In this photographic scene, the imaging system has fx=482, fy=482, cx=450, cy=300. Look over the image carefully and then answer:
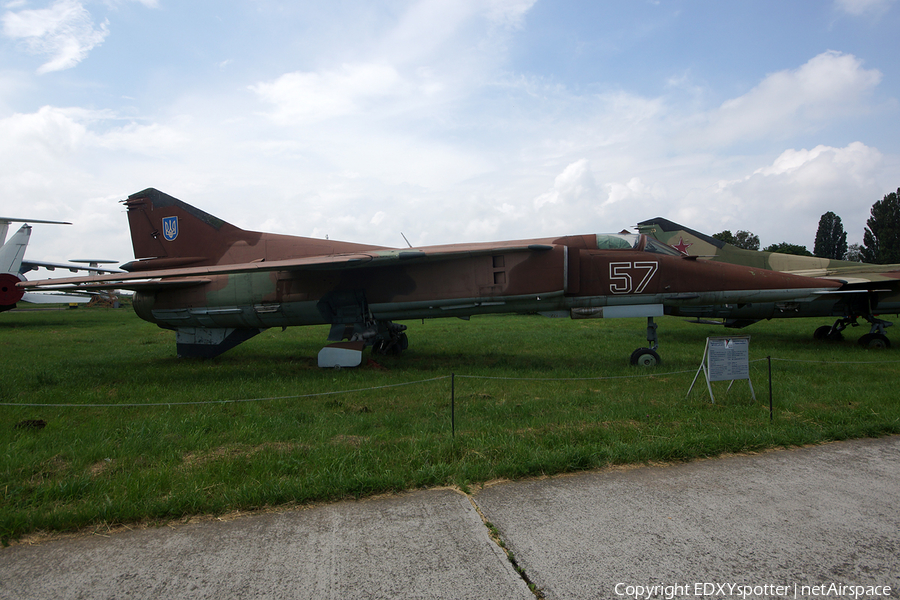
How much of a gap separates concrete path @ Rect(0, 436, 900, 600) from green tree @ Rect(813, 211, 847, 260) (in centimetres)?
8242

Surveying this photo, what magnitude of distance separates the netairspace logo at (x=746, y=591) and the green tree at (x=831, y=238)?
83.2 m

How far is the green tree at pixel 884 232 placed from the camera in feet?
182

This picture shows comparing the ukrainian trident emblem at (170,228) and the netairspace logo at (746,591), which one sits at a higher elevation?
the ukrainian trident emblem at (170,228)

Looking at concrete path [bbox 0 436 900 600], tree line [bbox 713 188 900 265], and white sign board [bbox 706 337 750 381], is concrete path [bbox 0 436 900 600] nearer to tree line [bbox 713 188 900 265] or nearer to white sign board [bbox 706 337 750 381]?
white sign board [bbox 706 337 750 381]

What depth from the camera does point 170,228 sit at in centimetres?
1145

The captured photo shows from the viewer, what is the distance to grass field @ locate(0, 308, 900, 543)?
379 cm

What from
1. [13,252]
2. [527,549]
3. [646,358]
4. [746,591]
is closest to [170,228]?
[646,358]

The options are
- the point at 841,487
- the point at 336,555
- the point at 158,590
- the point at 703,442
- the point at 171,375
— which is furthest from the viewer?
the point at 171,375

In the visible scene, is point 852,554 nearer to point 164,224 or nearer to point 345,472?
point 345,472

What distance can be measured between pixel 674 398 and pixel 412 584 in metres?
5.12

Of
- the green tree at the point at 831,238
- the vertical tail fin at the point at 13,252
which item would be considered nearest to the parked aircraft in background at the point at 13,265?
the vertical tail fin at the point at 13,252

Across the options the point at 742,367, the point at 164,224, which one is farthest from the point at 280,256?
the point at 742,367

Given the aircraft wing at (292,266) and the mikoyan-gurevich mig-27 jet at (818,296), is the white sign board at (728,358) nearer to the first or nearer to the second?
the aircraft wing at (292,266)

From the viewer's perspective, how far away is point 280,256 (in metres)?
11.0
